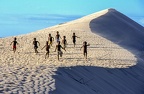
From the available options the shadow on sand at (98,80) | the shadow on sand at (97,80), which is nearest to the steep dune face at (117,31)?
the shadow on sand at (98,80)

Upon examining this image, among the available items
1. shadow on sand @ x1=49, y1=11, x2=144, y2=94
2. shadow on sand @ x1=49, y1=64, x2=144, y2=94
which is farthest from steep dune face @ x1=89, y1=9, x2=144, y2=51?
shadow on sand @ x1=49, y1=64, x2=144, y2=94

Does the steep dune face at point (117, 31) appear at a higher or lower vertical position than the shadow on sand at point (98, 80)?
higher

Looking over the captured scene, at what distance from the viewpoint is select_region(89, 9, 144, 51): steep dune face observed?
172ft

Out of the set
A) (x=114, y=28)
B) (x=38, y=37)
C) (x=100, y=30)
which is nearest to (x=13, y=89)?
(x=38, y=37)

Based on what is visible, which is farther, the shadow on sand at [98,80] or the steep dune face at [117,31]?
the steep dune face at [117,31]

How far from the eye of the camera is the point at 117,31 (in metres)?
59.3

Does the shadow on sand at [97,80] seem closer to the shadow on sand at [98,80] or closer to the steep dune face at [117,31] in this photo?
the shadow on sand at [98,80]

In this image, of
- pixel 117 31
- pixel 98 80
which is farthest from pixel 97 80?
pixel 117 31

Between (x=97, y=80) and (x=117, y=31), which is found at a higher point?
(x=117, y=31)

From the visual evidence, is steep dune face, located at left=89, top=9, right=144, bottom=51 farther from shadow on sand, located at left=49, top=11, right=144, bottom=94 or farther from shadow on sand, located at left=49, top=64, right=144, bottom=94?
shadow on sand, located at left=49, top=64, right=144, bottom=94

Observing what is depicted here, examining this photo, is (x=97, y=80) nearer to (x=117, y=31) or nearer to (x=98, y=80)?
(x=98, y=80)

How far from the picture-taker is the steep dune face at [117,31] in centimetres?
5242

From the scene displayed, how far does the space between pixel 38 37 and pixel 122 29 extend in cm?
2233

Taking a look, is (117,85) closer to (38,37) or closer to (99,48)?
(99,48)
